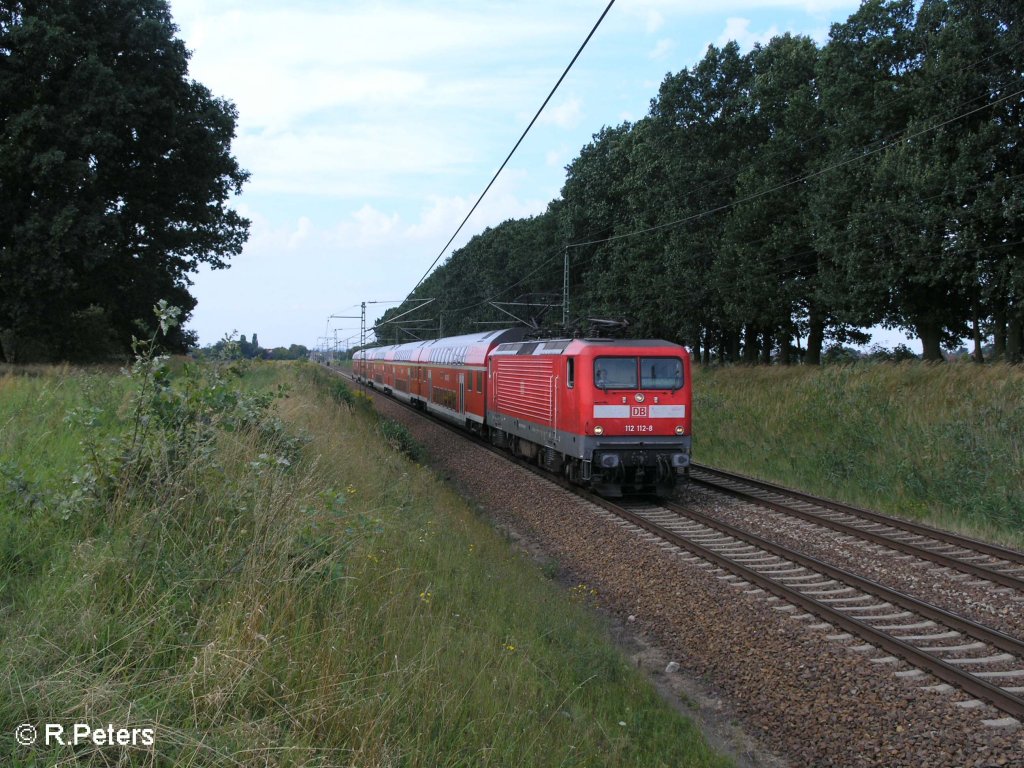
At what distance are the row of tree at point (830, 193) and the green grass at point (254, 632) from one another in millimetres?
16564

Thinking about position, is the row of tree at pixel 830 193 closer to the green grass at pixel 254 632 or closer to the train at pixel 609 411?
the train at pixel 609 411

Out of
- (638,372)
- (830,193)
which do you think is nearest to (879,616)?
(638,372)

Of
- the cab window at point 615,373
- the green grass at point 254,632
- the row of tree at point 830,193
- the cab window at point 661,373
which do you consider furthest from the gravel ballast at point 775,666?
the row of tree at point 830,193

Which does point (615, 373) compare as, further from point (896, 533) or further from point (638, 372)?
point (896, 533)

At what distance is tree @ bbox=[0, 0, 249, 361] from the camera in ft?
61.9

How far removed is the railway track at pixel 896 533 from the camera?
8695 mm

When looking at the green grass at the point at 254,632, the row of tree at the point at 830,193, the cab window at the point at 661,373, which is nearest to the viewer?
the green grass at the point at 254,632

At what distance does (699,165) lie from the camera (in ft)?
105

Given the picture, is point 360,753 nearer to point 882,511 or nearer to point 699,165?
point 882,511

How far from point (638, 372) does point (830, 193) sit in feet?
47.9

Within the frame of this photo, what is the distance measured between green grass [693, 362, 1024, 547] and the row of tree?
2.76 meters

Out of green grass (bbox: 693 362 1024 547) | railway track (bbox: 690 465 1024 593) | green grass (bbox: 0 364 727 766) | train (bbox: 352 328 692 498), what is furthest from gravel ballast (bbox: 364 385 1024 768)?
green grass (bbox: 693 362 1024 547)

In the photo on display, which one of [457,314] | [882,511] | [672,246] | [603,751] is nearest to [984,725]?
[603,751]

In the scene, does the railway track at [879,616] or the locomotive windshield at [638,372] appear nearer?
the railway track at [879,616]
